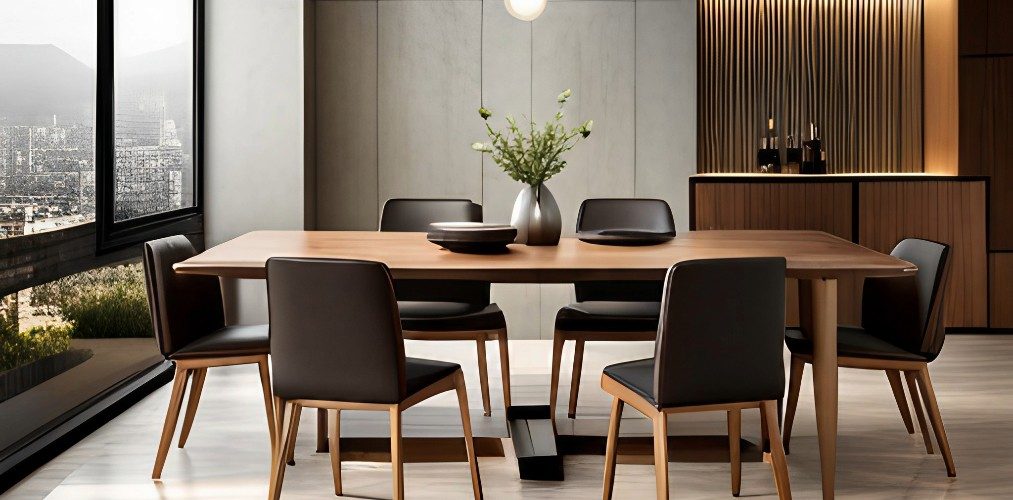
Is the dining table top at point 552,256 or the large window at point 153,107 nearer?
the dining table top at point 552,256

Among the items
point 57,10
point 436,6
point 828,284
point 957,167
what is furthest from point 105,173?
point 957,167

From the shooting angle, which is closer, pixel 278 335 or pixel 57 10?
pixel 278 335

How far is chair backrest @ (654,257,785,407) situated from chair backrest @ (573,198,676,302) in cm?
168

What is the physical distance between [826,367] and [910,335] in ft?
1.66

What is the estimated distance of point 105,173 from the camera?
4.48m

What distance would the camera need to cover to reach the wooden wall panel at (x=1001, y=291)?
633 cm

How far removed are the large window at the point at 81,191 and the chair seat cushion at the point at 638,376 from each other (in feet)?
6.78

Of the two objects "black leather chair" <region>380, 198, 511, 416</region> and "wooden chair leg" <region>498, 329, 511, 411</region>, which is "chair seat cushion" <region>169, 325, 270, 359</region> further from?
"wooden chair leg" <region>498, 329, 511, 411</region>

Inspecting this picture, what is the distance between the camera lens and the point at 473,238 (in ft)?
11.4

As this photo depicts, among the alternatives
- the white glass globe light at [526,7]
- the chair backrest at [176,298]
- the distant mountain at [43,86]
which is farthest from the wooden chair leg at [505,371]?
the distant mountain at [43,86]

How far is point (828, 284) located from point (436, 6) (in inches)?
151

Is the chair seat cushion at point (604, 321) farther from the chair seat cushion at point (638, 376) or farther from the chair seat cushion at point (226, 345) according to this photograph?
the chair seat cushion at point (226, 345)

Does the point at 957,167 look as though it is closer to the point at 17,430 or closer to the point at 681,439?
the point at 681,439

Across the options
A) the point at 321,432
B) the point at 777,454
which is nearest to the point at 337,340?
the point at 321,432
